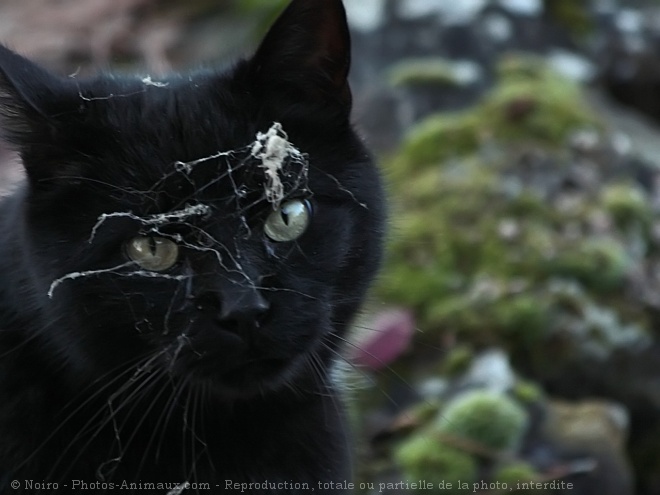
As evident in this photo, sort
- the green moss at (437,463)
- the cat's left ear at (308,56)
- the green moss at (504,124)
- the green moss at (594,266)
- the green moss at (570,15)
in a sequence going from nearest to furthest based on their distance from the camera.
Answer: the cat's left ear at (308,56), the green moss at (437,463), the green moss at (594,266), the green moss at (504,124), the green moss at (570,15)

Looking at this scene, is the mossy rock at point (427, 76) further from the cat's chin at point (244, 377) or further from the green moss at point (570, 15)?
the cat's chin at point (244, 377)

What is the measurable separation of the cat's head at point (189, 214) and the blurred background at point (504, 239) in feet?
0.77

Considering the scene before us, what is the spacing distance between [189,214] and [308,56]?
0.77ft

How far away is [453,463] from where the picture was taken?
156 cm

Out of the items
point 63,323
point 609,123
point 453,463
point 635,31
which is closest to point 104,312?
point 63,323

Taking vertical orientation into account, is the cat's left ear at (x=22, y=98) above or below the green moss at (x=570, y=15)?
above

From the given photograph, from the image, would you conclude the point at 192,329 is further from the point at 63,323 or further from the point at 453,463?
the point at 453,463

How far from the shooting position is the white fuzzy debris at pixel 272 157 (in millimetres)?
941

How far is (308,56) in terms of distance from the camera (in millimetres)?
1035

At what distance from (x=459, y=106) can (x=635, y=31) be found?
31.0 inches

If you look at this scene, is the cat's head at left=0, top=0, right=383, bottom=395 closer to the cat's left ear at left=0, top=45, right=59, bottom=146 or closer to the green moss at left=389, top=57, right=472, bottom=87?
the cat's left ear at left=0, top=45, right=59, bottom=146

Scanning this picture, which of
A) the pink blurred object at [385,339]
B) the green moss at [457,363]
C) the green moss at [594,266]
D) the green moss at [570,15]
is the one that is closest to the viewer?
the pink blurred object at [385,339]

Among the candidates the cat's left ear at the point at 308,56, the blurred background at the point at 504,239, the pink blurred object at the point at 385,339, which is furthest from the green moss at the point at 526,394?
the cat's left ear at the point at 308,56

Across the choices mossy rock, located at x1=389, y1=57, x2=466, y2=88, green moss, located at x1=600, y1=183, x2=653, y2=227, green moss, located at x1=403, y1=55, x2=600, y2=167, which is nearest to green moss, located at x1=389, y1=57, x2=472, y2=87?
mossy rock, located at x1=389, y1=57, x2=466, y2=88
